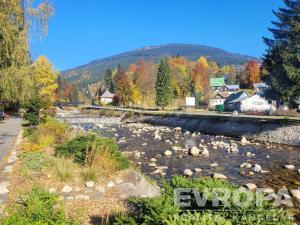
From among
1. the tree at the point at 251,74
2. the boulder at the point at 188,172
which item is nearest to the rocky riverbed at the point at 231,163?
the boulder at the point at 188,172

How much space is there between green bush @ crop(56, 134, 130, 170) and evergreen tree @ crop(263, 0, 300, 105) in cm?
2003

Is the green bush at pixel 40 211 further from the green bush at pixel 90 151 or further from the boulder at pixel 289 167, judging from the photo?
the boulder at pixel 289 167

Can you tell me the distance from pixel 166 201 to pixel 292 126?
2737 centimetres

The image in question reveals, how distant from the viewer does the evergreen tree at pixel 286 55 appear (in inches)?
1074

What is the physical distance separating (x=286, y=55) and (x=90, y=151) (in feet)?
71.9

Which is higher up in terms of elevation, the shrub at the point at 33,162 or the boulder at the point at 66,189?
the shrub at the point at 33,162

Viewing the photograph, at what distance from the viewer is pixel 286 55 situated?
90.6ft

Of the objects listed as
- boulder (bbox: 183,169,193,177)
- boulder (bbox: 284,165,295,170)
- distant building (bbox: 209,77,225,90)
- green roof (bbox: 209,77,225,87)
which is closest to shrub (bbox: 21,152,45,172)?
boulder (bbox: 183,169,193,177)

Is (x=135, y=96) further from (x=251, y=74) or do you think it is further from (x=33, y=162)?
(x=33, y=162)

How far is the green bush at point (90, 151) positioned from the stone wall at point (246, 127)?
21036mm

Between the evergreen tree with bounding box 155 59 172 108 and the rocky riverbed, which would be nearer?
the rocky riverbed

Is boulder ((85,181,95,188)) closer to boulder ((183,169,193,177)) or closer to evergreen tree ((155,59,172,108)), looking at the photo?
boulder ((183,169,193,177))

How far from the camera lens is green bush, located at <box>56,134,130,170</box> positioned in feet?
36.1

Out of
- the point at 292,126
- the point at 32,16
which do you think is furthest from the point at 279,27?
the point at 32,16
